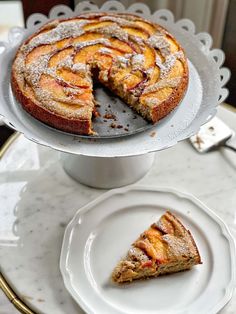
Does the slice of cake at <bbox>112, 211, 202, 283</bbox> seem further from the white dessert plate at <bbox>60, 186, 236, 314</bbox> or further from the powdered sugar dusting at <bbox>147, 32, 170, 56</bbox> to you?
the powdered sugar dusting at <bbox>147, 32, 170, 56</bbox>

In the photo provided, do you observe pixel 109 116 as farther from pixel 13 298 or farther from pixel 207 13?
pixel 207 13

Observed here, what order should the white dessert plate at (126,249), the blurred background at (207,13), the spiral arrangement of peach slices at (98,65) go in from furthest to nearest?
the blurred background at (207,13) → the spiral arrangement of peach slices at (98,65) → the white dessert plate at (126,249)

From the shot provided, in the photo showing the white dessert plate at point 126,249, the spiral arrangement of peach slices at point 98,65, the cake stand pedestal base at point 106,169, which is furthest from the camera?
the cake stand pedestal base at point 106,169

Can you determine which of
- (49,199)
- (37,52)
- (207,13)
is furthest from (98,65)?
(207,13)

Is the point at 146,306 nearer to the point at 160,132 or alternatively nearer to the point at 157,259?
the point at 157,259

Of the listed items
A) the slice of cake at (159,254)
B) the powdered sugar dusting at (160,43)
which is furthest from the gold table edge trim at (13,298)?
the powdered sugar dusting at (160,43)

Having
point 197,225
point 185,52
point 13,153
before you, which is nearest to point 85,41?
point 185,52

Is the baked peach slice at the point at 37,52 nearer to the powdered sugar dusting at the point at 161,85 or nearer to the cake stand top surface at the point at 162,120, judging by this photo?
the cake stand top surface at the point at 162,120

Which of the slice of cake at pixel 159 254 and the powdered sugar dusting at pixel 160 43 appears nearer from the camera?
the slice of cake at pixel 159 254
